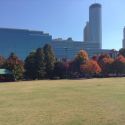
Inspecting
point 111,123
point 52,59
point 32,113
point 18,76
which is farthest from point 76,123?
point 52,59

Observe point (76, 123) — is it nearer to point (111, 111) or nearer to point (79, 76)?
point (111, 111)

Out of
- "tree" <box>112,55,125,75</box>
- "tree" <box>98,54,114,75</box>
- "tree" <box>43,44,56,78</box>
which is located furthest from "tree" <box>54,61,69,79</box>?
"tree" <box>112,55,125,75</box>

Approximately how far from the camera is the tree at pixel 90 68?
93438 millimetres

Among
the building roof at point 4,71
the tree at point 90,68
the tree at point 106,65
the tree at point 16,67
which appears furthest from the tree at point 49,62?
the tree at point 106,65

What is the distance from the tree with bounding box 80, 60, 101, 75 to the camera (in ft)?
307

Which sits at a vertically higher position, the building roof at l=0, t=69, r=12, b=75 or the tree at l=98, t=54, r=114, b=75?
the tree at l=98, t=54, r=114, b=75

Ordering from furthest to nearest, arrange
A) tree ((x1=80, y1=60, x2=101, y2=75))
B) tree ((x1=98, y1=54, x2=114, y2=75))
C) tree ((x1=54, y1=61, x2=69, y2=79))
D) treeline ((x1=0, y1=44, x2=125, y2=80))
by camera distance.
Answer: tree ((x1=98, y1=54, x2=114, y2=75))
tree ((x1=80, y1=60, x2=101, y2=75))
tree ((x1=54, y1=61, x2=69, y2=79))
treeline ((x1=0, y1=44, x2=125, y2=80))

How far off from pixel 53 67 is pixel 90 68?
9351 mm

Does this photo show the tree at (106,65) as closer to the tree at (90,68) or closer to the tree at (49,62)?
the tree at (90,68)

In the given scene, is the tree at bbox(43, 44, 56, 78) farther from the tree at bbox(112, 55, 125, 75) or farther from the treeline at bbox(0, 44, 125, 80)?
the tree at bbox(112, 55, 125, 75)

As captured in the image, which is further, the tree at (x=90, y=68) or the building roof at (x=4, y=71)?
the tree at (x=90, y=68)

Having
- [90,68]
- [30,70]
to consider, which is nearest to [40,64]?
[30,70]

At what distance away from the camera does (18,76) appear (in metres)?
83.9

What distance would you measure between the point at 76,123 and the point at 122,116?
9.33ft
